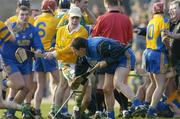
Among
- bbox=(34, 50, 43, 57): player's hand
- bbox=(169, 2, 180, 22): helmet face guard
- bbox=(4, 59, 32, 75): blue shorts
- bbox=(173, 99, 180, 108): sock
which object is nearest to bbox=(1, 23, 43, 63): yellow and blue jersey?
bbox=(4, 59, 32, 75): blue shorts

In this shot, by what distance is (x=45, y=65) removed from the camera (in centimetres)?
1584

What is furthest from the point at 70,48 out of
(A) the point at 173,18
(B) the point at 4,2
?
(B) the point at 4,2

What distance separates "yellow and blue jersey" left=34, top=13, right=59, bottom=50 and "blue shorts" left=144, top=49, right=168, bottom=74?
5.98 feet

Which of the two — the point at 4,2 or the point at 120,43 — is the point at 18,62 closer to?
the point at 120,43

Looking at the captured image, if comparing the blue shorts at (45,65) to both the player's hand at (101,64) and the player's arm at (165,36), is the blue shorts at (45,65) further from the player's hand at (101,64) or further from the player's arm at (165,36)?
the player's hand at (101,64)

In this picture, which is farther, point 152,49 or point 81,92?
point 152,49

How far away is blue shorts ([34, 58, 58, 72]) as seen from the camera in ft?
52.0

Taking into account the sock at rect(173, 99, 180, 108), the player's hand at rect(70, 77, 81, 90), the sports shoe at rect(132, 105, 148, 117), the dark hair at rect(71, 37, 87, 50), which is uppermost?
the dark hair at rect(71, 37, 87, 50)

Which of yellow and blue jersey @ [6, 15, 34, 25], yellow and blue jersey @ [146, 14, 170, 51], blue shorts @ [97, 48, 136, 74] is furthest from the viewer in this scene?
yellow and blue jersey @ [146, 14, 170, 51]

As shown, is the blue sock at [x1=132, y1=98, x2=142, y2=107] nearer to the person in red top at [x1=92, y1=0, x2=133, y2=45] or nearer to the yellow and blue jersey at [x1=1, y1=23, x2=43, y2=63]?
the person in red top at [x1=92, y1=0, x2=133, y2=45]

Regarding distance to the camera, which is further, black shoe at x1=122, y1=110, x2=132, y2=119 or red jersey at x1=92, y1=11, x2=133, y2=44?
black shoe at x1=122, y1=110, x2=132, y2=119

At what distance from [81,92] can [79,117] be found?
0.43 metres

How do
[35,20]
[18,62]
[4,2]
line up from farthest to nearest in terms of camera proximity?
[4,2] → [35,20] → [18,62]

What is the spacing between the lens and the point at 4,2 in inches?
1319
